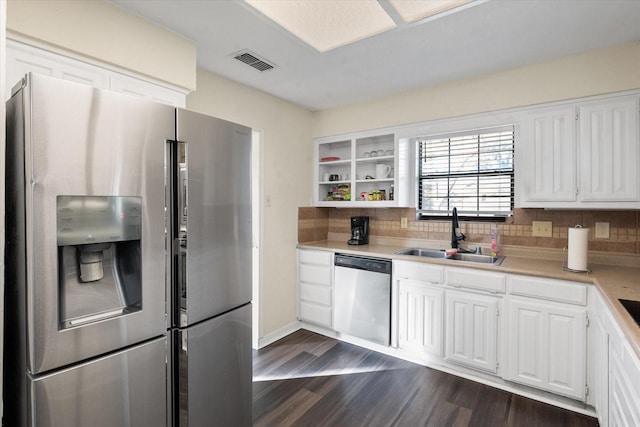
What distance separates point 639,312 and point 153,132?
222 cm

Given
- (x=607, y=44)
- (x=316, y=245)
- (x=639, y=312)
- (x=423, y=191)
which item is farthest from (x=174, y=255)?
(x=607, y=44)

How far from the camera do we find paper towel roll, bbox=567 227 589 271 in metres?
2.14

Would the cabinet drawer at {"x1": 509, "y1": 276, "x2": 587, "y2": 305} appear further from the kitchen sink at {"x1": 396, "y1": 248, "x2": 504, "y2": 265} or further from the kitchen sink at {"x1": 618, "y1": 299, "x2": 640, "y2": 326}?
the kitchen sink at {"x1": 618, "y1": 299, "x2": 640, "y2": 326}

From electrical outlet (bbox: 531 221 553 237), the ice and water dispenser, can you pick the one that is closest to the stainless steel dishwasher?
electrical outlet (bbox: 531 221 553 237)

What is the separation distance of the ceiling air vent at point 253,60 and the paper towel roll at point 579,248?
2.47 meters

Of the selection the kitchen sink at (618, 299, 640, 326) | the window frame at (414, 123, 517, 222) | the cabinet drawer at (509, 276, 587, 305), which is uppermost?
the window frame at (414, 123, 517, 222)

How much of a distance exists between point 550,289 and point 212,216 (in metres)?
2.17

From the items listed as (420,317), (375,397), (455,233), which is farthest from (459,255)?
(375,397)

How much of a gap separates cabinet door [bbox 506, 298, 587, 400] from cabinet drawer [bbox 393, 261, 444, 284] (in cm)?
54

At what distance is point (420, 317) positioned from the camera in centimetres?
274

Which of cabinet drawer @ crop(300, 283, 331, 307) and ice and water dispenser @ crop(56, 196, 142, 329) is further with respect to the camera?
cabinet drawer @ crop(300, 283, 331, 307)

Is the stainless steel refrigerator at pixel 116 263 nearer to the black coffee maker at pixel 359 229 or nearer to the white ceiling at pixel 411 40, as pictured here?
the white ceiling at pixel 411 40

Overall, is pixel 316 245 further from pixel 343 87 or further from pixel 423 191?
pixel 343 87

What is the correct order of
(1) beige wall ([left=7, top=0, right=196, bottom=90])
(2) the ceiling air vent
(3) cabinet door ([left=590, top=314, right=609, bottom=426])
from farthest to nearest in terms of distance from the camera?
(2) the ceiling air vent → (3) cabinet door ([left=590, top=314, right=609, bottom=426]) → (1) beige wall ([left=7, top=0, right=196, bottom=90])
